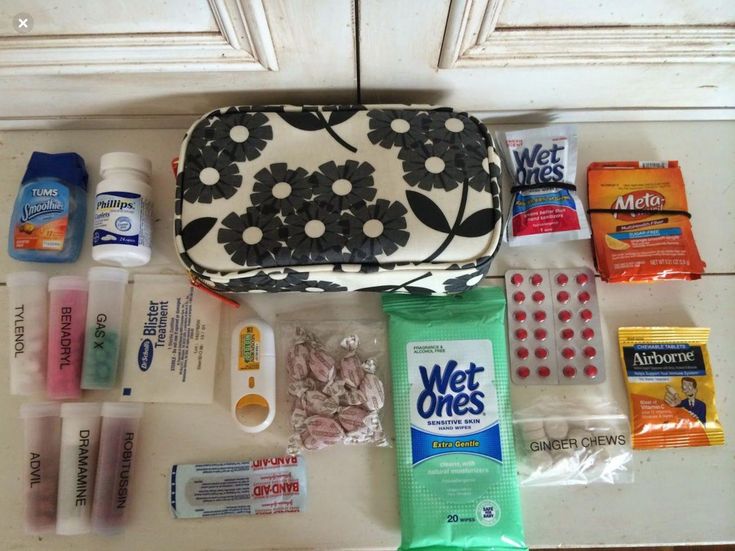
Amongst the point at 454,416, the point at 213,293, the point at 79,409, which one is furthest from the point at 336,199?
the point at 79,409

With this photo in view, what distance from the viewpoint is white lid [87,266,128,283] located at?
691 mm

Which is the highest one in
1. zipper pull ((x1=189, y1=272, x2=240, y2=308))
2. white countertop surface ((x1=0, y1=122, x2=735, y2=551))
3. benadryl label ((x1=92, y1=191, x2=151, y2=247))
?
benadryl label ((x1=92, y1=191, x2=151, y2=247))

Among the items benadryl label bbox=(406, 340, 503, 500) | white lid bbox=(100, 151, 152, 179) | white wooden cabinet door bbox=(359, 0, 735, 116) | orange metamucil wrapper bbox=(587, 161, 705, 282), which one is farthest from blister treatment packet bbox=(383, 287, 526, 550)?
white lid bbox=(100, 151, 152, 179)

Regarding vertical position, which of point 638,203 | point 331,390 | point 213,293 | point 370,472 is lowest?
point 370,472

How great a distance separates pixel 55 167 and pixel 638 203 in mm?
793

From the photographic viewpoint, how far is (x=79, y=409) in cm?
65

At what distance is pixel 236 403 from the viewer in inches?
26.0

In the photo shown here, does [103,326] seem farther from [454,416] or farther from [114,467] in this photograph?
[454,416]

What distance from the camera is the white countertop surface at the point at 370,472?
26.0 inches

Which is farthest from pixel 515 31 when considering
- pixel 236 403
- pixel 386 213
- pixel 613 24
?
pixel 236 403

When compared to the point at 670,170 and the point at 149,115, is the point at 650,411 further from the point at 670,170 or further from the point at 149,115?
the point at 149,115

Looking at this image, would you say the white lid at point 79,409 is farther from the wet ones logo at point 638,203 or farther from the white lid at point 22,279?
the wet ones logo at point 638,203

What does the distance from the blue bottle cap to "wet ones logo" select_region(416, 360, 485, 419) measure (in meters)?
0.53

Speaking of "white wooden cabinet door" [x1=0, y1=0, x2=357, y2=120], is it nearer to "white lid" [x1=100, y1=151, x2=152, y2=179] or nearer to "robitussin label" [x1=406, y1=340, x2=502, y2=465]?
"white lid" [x1=100, y1=151, x2=152, y2=179]
